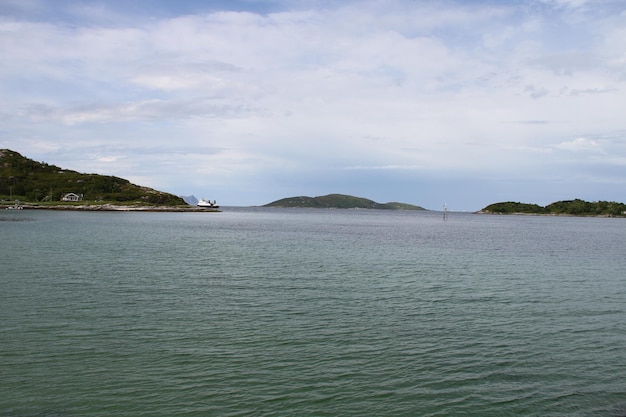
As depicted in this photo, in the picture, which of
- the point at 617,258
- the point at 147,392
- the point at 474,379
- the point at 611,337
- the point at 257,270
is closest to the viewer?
the point at 147,392

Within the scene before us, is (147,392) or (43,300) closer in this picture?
(147,392)

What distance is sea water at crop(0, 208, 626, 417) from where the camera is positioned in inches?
675

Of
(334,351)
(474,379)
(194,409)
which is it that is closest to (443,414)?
(474,379)

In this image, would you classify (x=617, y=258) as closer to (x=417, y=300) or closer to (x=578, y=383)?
(x=417, y=300)

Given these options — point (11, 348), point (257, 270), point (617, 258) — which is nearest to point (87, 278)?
point (257, 270)

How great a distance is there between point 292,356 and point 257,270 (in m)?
26.3

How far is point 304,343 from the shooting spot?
23.6 metres

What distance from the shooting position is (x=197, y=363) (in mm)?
20484

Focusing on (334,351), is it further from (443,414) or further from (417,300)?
(417,300)

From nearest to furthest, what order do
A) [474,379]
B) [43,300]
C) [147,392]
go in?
[147,392], [474,379], [43,300]

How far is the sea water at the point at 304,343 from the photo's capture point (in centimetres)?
1716

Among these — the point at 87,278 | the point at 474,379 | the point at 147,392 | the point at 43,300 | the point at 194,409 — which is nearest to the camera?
the point at 194,409

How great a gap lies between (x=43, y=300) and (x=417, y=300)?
25.8 metres

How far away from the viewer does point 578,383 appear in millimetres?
19547
